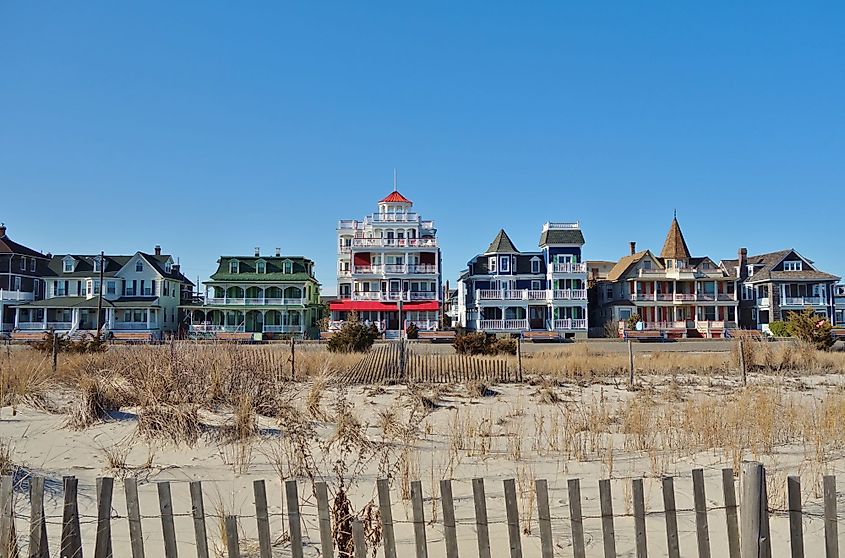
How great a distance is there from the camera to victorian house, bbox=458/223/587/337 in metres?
53.1

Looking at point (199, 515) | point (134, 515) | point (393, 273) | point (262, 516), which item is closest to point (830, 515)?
point (262, 516)

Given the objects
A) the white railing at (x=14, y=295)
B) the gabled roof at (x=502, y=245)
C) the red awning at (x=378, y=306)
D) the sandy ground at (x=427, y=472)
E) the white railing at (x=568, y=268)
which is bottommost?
the sandy ground at (x=427, y=472)

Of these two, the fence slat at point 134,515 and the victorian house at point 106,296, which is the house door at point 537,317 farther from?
the fence slat at point 134,515

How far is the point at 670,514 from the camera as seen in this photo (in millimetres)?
4289

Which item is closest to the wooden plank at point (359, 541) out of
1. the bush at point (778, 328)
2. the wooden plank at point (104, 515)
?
the wooden plank at point (104, 515)

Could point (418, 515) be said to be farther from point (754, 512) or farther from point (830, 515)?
point (830, 515)

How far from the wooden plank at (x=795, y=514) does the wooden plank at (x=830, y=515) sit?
6.7 inches

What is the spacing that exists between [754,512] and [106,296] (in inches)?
2301

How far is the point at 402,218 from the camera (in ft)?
187

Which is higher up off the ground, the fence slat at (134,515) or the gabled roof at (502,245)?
the gabled roof at (502,245)

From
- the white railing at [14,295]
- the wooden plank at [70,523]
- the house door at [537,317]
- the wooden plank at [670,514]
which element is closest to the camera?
the wooden plank at [670,514]

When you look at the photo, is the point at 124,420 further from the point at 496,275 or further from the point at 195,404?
the point at 496,275

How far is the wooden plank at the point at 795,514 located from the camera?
13.6 feet

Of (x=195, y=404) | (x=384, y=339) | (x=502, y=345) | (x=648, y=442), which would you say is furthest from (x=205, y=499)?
(x=384, y=339)
